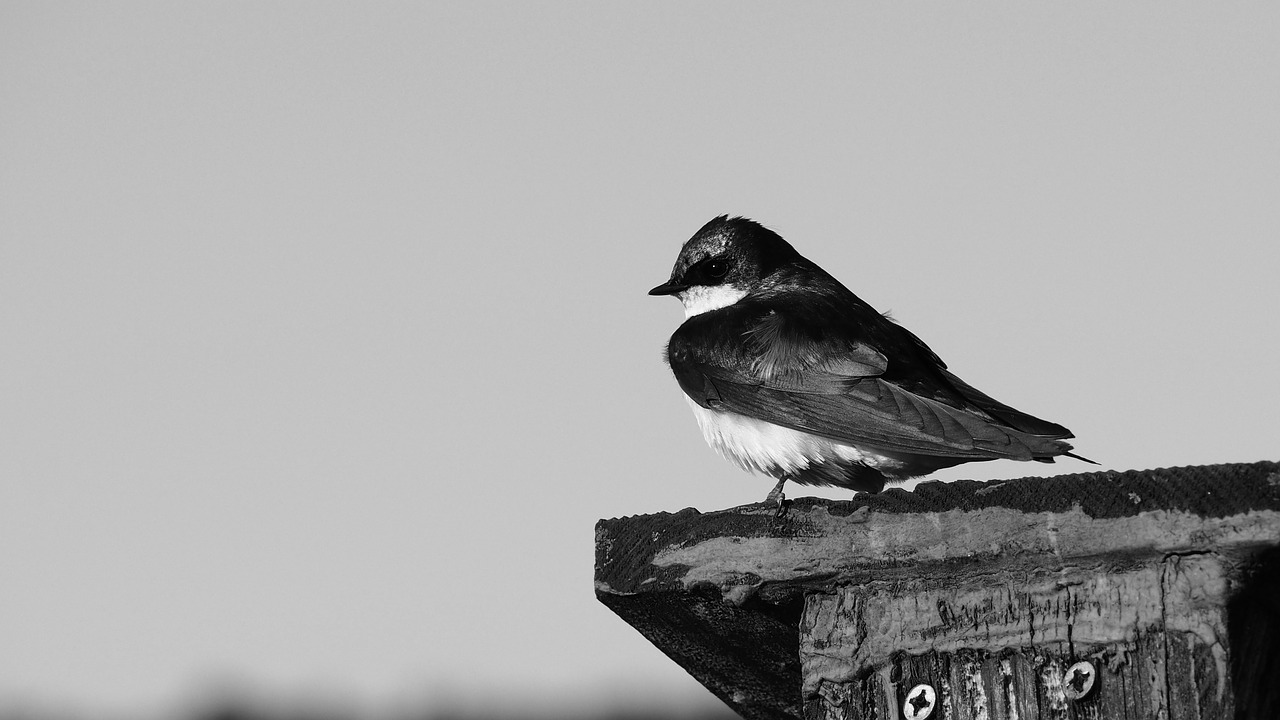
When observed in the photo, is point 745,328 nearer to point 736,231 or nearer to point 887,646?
point 736,231

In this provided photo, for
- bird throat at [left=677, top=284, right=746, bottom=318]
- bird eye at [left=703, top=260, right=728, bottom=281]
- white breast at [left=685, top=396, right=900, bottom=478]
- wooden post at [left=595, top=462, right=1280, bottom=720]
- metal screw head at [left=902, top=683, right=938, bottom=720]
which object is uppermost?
bird eye at [left=703, top=260, right=728, bottom=281]

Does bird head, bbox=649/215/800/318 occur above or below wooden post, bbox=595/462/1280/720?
above

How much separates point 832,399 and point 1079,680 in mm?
1657

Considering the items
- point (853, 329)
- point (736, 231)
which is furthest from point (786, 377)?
point (736, 231)

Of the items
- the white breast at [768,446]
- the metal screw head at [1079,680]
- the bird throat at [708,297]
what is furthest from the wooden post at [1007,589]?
the bird throat at [708,297]

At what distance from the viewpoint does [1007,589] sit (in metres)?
2.64

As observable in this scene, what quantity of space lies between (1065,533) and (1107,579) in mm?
109

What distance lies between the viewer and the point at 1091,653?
8.38 feet

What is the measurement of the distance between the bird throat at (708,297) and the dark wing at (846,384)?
49cm

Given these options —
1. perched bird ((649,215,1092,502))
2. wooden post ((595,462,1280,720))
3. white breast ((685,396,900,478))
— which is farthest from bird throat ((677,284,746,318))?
wooden post ((595,462,1280,720))

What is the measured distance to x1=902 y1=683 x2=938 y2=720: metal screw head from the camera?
2656 mm

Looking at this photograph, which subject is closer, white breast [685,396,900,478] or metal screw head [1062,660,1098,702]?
metal screw head [1062,660,1098,702]

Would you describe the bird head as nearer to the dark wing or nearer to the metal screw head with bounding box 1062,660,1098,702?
the dark wing

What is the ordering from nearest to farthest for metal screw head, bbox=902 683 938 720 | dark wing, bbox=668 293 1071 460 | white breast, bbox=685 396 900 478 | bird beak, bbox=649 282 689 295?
metal screw head, bbox=902 683 938 720 < dark wing, bbox=668 293 1071 460 < white breast, bbox=685 396 900 478 < bird beak, bbox=649 282 689 295
